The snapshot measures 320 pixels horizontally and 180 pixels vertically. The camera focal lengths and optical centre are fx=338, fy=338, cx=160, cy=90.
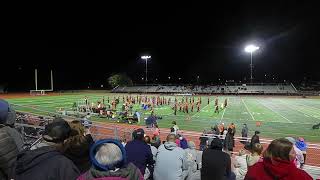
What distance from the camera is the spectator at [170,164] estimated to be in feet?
17.6

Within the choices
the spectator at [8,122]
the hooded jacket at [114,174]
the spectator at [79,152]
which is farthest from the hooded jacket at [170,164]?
the hooded jacket at [114,174]

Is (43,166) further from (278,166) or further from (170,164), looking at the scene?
(170,164)

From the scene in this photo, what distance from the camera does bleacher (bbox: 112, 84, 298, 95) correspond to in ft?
255

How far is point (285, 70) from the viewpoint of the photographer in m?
102

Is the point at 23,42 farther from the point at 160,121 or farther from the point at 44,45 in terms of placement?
the point at 160,121

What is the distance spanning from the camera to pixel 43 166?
2818 millimetres

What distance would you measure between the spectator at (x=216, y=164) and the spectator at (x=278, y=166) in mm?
2196

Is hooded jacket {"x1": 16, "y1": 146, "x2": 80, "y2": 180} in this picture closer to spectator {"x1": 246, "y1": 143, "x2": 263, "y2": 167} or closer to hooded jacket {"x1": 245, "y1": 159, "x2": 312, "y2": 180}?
hooded jacket {"x1": 245, "y1": 159, "x2": 312, "y2": 180}

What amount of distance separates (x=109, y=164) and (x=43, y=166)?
1.98 ft

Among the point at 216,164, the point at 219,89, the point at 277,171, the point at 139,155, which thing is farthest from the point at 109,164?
the point at 219,89

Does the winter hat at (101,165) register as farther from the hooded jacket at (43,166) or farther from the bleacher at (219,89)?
Result: the bleacher at (219,89)

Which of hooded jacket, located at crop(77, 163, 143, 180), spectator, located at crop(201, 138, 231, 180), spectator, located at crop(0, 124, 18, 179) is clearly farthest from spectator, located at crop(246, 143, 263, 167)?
spectator, located at crop(0, 124, 18, 179)

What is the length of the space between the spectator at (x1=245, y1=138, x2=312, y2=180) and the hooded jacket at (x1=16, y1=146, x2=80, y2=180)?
5.55ft

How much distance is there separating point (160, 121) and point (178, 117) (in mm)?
3213
